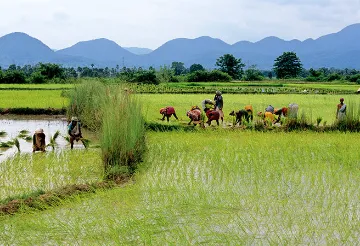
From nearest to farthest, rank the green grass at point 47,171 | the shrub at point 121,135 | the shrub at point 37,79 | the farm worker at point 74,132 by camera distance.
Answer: the green grass at point 47,171
the shrub at point 121,135
the farm worker at point 74,132
the shrub at point 37,79

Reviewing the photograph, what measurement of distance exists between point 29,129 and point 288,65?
4312 centimetres

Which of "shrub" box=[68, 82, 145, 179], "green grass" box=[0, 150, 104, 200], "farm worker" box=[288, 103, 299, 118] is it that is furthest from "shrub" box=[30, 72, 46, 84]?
"shrub" box=[68, 82, 145, 179]

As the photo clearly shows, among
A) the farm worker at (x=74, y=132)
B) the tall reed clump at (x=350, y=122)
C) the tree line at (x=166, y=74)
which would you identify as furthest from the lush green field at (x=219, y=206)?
the tree line at (x=166, y=74)

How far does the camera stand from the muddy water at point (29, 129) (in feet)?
30.5

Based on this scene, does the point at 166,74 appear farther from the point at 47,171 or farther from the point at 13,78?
the point at 47,171

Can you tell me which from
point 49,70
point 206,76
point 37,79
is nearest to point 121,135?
point 37,79

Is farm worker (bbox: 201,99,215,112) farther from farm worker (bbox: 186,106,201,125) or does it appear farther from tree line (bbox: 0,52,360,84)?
tree line (bbox: 0,52,360,84)

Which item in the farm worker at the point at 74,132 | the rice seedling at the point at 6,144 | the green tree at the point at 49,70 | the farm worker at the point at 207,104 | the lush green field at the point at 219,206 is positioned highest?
the green tree at the point at 49,70

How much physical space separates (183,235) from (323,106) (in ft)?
47.4

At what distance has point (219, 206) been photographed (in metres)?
5.17

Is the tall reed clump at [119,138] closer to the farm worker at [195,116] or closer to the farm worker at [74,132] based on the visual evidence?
the farm worker at [74,132]

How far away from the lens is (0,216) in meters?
4.87

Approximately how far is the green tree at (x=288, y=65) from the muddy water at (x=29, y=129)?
40013 mm

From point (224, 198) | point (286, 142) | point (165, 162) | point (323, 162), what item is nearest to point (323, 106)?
point (286, 142)
